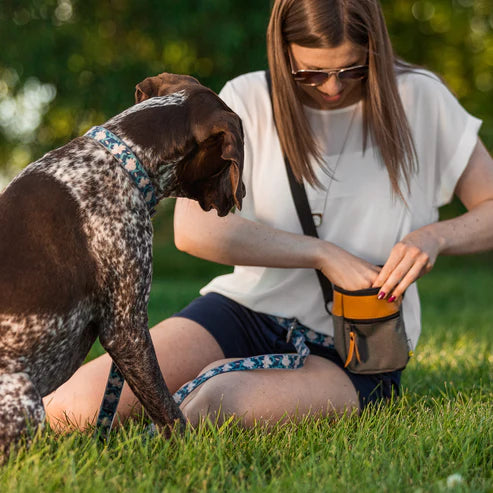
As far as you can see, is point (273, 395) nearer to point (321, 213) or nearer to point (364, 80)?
point (321, 213)

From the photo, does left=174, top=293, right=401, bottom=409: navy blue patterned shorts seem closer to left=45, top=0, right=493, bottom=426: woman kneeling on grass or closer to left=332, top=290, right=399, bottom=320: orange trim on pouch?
left=45, top=0, right=493, bottom=426: woman kneeling on grass

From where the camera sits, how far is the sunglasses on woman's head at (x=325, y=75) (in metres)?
3.24

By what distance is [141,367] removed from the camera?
244 cm

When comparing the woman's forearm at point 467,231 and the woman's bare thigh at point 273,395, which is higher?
the woman's forearm at point 467,231

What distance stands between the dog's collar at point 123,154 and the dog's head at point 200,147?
0.19 feet

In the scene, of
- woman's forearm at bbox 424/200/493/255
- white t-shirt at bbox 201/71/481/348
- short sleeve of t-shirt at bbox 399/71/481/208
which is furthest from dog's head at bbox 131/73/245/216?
short sleeve of t-shirt at bbox 399/71/481/208

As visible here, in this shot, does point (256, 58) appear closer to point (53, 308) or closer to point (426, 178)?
point (426, 178)

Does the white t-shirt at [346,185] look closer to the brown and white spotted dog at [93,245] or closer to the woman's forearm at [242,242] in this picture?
the woman's forearm at [242,242]

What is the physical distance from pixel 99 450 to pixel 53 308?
607 mm

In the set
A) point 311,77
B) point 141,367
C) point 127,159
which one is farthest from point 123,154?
point 311,77

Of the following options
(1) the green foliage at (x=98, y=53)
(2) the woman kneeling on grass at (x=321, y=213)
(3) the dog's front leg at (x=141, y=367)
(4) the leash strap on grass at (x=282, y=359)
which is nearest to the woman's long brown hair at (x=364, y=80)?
(2) the woman kneeling on grass at (x=321, y=213)

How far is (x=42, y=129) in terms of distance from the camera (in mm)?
17859

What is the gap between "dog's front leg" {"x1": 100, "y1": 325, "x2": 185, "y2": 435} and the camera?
2.44 meters

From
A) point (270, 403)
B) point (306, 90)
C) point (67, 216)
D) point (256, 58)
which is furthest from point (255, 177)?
point (256, 58)
